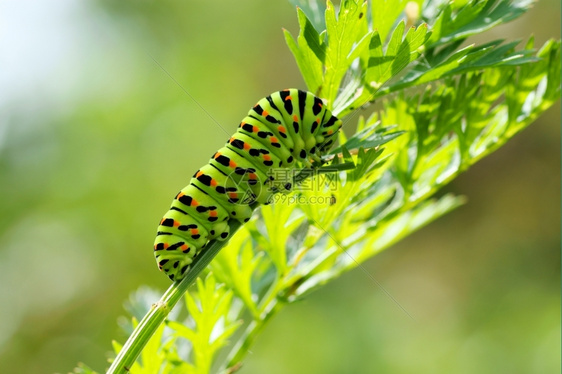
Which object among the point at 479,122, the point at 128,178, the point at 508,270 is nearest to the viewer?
the point at 479,122

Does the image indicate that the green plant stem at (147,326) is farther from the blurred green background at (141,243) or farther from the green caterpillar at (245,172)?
the blurred green background at (141,243)

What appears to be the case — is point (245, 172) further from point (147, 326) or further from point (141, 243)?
point (141, 243)

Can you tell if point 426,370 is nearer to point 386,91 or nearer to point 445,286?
point 445,286

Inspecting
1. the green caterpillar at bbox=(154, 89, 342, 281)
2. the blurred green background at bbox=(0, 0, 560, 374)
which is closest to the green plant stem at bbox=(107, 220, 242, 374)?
the green caterpillar at bbox=(154, 89, 342, 281)

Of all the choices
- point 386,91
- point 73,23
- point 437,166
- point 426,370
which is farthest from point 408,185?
point 73,23

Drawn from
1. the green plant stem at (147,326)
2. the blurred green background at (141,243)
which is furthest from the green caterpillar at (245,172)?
the blurred green background at (141,243)

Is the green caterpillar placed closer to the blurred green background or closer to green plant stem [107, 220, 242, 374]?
green plant stem [107, 220, 242, 374]
